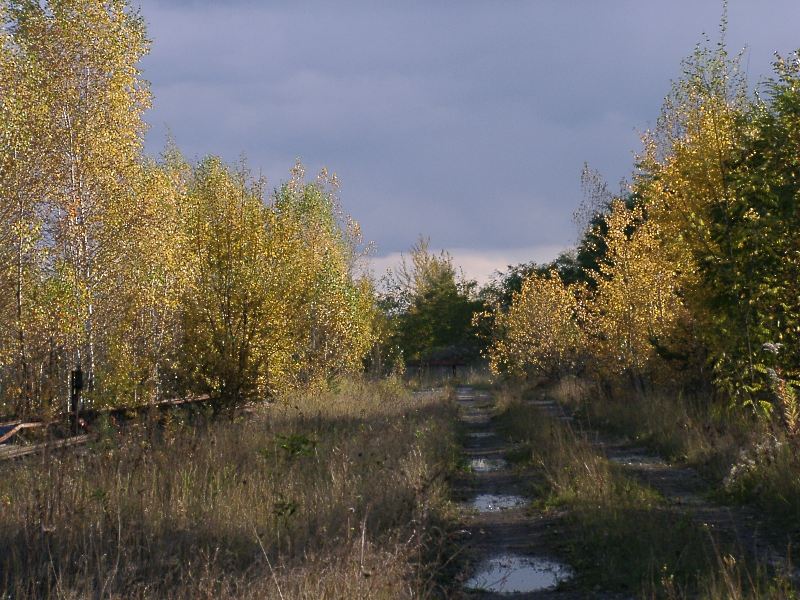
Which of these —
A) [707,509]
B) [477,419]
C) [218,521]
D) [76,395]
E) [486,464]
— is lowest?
[477,419]

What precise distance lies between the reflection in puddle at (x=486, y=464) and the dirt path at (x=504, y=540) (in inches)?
0.7

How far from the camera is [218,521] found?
27.2 feet

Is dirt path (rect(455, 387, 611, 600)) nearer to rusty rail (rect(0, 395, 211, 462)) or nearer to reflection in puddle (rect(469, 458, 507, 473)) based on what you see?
reflection in puddle (rect(469, 458, 507, 473))

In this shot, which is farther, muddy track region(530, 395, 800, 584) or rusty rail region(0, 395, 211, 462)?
muddy track region(530, 395, 800, 584)

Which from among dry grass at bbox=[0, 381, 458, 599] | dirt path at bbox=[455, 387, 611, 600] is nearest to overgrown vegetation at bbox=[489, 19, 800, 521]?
dirt path at bbox=[455, 387, 611, 600]

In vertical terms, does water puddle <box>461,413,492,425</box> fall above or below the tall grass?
below

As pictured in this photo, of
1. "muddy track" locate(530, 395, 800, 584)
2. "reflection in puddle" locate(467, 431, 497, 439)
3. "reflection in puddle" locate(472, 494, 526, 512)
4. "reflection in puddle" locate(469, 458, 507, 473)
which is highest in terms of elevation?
"muddy track" locate(530, 395, 800, 584)

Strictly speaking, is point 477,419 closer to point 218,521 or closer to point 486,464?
point 486,464

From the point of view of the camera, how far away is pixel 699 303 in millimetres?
15836

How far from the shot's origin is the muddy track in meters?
8.46


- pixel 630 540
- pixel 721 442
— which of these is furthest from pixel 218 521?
pixel 721 442

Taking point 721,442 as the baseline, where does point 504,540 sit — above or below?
below

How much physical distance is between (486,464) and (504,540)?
22.3ft

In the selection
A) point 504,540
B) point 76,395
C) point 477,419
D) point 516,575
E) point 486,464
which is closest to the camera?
point 516,575
